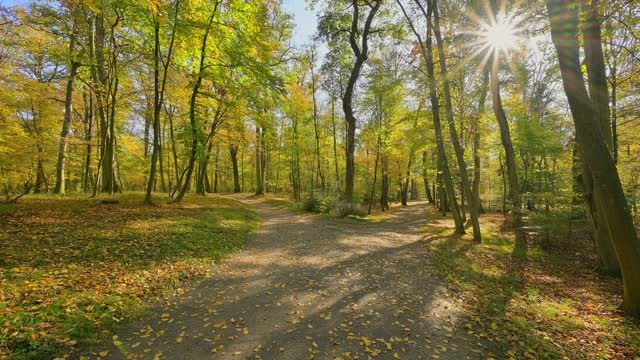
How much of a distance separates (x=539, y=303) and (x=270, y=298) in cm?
590

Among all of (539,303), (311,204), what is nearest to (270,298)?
(539,303)

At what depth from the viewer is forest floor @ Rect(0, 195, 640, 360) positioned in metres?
3.86

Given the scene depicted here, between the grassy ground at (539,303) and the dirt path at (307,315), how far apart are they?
2.04 ft

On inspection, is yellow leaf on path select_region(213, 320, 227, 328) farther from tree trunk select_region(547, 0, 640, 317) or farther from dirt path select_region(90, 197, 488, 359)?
A: tree trunk select_region(547, 0, 640, 317)

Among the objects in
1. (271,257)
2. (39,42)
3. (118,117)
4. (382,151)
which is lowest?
(271,257)

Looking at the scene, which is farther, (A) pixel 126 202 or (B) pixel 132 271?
(A) pixel 126 202

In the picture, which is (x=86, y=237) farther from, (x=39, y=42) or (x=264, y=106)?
(x=39, y=42)

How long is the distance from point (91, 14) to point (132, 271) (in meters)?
12.9

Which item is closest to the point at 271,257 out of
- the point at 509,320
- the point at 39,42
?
the point at 509,320

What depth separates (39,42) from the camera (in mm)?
12227

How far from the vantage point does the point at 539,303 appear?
5879 millimetres

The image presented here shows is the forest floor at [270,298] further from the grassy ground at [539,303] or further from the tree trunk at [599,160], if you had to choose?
the tree trunk at [599,160]

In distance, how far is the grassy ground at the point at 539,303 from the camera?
4.33 meters

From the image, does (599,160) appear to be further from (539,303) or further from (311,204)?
(311,204)
